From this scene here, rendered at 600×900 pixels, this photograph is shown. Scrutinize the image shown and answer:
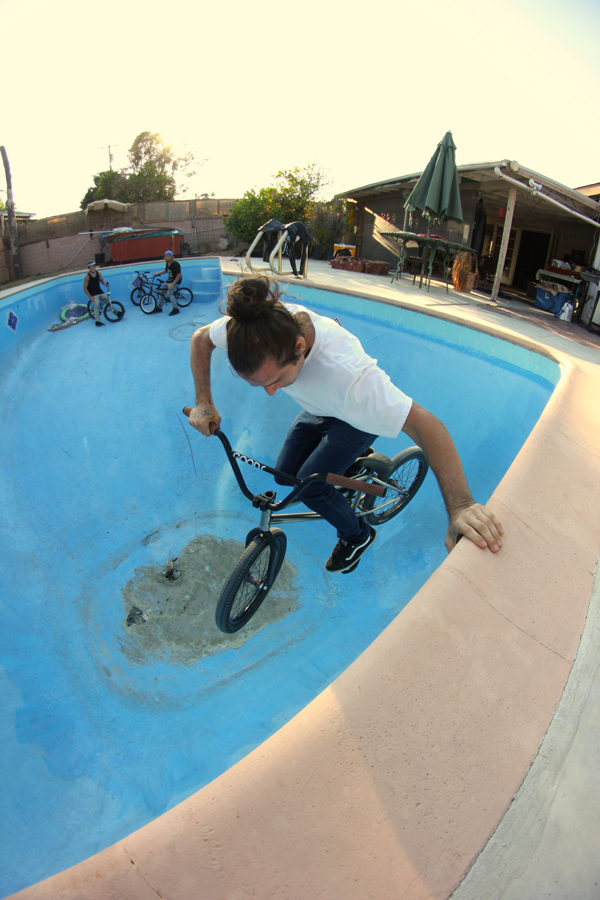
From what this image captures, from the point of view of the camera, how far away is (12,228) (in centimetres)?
2062

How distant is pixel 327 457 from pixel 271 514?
0.44 meters

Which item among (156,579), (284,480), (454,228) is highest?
(454,228)

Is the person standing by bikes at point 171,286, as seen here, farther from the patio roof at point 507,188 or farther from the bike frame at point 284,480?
the bike frame at point 284,480

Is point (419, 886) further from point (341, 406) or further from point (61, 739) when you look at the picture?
point (61, 739)

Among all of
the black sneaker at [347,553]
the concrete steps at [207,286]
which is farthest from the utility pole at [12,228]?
the black sneaker at [347,553]

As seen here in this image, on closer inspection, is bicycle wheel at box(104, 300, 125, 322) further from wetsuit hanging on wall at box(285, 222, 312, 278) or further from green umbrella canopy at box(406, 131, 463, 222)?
green umbrella canopy at box(406, 131, 463, 222)

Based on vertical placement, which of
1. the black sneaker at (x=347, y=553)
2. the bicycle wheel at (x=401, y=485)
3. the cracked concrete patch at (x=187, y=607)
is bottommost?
the cracked concrete patch at (x=187, y=607)

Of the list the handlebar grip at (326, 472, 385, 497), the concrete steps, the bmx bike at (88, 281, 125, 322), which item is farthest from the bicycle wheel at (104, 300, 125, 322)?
the handlebar grip at (326, 472, 385, 497)

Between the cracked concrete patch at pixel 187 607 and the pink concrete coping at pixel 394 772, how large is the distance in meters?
2.09

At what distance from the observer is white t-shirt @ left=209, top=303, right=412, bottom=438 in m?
1.89

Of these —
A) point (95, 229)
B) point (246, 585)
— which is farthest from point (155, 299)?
point (95, 229)

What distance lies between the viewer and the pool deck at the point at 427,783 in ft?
3.07

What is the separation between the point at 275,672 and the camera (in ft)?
9.32

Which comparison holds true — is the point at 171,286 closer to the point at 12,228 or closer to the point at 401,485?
the point at 401,485
